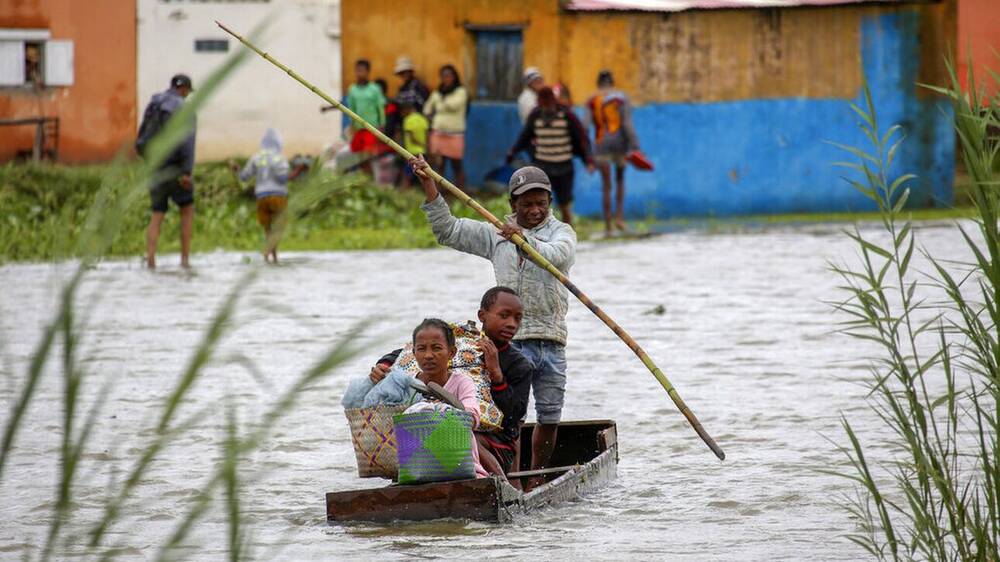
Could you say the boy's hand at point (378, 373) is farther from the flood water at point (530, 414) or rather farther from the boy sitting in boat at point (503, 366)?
the flood water at point (530, 414)

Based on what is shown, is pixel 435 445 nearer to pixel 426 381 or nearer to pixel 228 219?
pixel 426 381

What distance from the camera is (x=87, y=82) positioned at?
2502 cm

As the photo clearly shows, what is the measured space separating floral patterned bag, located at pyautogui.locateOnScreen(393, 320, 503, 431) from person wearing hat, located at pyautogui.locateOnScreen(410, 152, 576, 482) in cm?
44

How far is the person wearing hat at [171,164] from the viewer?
629 inches

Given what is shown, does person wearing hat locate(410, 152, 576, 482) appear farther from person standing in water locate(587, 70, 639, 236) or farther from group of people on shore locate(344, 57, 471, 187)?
group of people on shore locate(344, 57, 471, 187)

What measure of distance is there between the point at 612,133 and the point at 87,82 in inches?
295

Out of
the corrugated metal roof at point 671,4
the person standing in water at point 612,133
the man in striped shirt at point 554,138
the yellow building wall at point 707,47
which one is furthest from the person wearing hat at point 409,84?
the man in striped shirt at point 554,138

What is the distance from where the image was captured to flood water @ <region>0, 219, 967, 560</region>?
701 centimetres

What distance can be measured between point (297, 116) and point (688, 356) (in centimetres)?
1421

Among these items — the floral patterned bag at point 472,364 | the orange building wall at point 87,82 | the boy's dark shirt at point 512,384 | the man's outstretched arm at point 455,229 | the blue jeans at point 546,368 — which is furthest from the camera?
the orange building wall at point 87,82

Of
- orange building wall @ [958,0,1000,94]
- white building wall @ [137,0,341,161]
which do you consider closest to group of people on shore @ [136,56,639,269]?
white building wall @ [137,0,341,161]

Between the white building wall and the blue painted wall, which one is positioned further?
the white building wall

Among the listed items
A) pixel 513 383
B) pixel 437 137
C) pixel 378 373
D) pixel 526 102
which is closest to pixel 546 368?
pixel 513 383

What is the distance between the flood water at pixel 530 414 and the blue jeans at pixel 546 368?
46 cm
